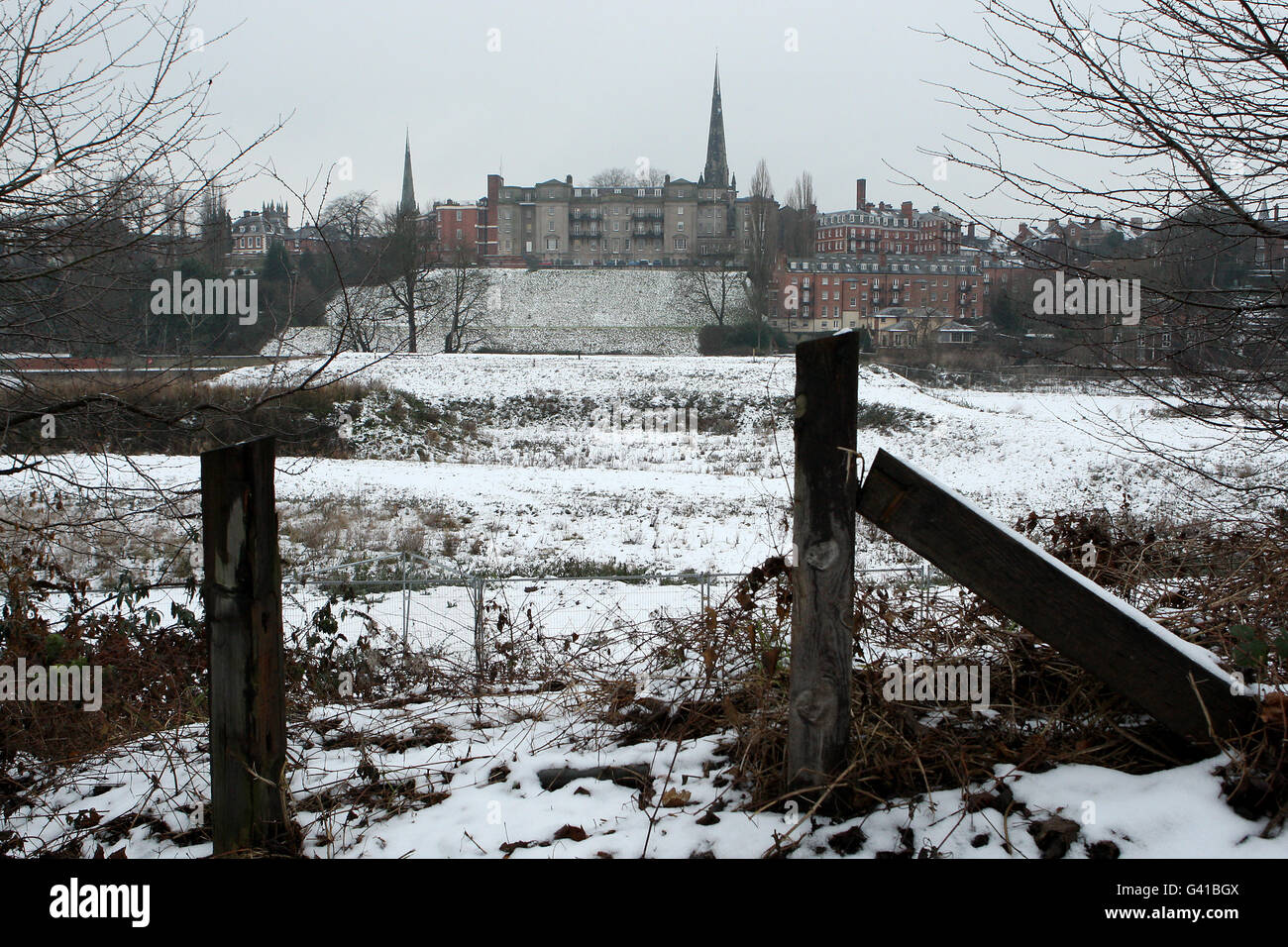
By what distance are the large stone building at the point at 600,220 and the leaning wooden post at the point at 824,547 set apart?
360 ft

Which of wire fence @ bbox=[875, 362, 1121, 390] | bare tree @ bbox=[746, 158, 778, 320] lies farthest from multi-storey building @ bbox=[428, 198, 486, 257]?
wire fence @ bbox=[875, 362, 1121, 390]

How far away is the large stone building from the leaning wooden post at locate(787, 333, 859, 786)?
109793mm

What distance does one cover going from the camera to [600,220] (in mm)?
112250

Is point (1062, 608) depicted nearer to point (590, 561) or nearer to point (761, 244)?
point (590, 561)

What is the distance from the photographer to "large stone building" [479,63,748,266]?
363 feet

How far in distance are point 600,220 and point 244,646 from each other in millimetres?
113892

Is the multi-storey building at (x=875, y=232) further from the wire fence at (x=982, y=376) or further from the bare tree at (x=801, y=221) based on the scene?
the wire fence at (x=982, y=376)

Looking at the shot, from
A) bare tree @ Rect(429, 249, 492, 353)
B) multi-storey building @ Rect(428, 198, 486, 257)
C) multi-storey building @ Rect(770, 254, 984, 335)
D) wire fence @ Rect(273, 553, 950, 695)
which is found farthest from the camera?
multi-storey building @ Rect(428, 198, 486, 257)

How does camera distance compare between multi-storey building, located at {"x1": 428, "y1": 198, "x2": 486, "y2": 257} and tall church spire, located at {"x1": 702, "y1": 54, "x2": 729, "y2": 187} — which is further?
tall church spire, located at {"x1": 702, "y1": 54, "x2": 729, "y2": 187}

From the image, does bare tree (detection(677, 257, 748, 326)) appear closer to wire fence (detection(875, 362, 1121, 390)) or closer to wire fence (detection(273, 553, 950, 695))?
wire fence (detection(875, 362, 1121, 390))

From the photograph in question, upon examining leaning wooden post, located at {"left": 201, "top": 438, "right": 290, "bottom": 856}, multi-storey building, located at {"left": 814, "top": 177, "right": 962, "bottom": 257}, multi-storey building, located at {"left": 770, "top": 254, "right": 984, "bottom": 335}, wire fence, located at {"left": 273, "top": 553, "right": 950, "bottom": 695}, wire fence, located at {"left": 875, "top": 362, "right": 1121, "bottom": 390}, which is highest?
multi-storey building, located at {"left": 814, "top": 177, "right": 962, "bottom": 257}
